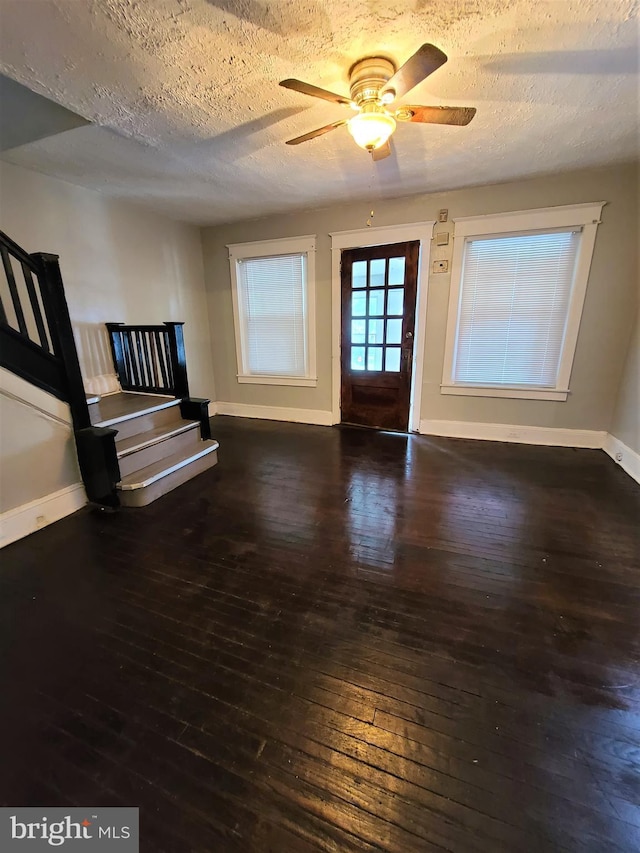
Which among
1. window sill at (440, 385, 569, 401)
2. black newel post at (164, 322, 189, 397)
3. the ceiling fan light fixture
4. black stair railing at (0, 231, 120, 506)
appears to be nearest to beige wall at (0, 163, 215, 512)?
black stair railing at (0, 231, 120, 506)

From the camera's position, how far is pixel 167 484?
297 cm

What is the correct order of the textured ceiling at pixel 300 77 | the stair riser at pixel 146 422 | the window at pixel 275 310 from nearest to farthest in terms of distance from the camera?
the textured ceiling at pixel 300 77 < the stair riser at pixel 146 422 < the window at pixel 275 310

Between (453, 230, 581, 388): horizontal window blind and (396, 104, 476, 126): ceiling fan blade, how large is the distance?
6.85ft

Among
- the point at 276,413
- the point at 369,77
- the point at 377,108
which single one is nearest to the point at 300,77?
the point at 369,77

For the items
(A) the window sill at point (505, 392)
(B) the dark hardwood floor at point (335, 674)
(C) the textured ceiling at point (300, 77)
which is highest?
(C) the textured ceiling at point (300, 77)

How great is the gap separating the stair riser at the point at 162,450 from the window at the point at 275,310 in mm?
1747

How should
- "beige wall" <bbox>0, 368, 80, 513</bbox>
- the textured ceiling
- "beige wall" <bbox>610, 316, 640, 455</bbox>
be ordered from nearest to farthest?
1. the textured ceiling
2. "beige wall" <bbox>0, 368, 80, 513</bbox>
3. "beige wall" <bbox>610, 316, 640, 455</bbox>

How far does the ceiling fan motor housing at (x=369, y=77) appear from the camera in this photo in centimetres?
176

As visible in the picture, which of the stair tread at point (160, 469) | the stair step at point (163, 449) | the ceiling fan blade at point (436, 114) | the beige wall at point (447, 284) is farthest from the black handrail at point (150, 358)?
the ceiling fan blade at point (436, 114)

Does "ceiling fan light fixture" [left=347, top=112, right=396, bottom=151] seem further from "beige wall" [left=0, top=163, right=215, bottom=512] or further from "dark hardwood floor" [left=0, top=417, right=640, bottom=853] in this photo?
"beige wall" [left=0, top=163, right=215, bottom=512]

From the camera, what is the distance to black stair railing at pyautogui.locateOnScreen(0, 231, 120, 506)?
220 centimetres

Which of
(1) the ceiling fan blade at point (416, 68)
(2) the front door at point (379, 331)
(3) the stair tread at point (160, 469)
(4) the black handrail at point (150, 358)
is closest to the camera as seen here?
(1) the ceiling fan blade at point (416, 68)

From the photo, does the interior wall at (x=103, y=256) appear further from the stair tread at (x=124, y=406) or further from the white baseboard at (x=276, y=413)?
the white baseboard at (x=276, y=413)

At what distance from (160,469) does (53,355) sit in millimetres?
1120
